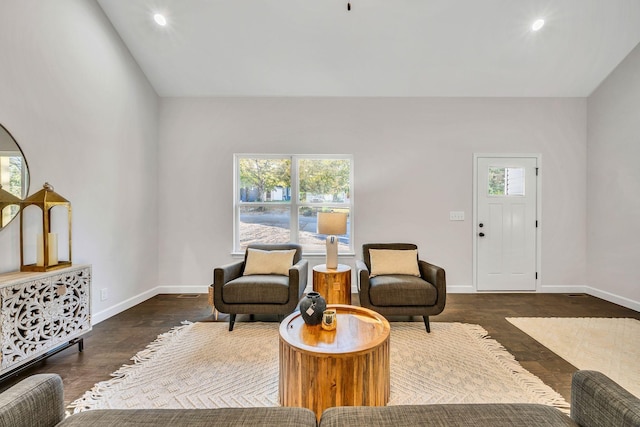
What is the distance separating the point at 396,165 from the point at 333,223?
160 centimetres

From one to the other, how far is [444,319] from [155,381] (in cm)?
273

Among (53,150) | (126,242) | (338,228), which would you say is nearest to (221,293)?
(338,228)

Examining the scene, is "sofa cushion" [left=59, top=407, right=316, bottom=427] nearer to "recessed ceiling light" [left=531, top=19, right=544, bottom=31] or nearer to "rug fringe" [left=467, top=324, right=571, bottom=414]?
"rug fringe" [left=467, top=324, right=571, bottom=414]

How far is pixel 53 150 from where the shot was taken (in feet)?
8.50

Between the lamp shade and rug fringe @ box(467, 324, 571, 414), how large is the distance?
5.34 feet

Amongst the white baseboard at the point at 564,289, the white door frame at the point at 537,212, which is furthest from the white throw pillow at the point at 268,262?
the white baseboard at the point at 564,289

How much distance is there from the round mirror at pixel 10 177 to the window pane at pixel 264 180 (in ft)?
7.42

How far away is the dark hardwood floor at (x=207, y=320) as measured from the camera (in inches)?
82.4

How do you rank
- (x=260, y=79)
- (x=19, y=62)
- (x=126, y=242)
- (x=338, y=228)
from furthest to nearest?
(x=260, y=79) < (x=126, y=242) < (x=338, y=228) < (x=19, y=62)

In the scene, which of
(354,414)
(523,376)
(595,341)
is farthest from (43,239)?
(595,341)

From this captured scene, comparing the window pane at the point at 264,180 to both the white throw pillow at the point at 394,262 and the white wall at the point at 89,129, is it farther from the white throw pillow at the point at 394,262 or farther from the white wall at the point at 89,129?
the white throw pillow at the point at 394,262

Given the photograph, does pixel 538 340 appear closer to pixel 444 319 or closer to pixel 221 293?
pixel 444 319

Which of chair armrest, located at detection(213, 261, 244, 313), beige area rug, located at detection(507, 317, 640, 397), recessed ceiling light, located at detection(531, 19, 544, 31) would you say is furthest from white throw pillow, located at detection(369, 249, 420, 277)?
recessed ceiling light, located at detection(531, 19, 544, 31)

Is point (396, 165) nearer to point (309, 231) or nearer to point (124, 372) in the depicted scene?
point (309, 231)
